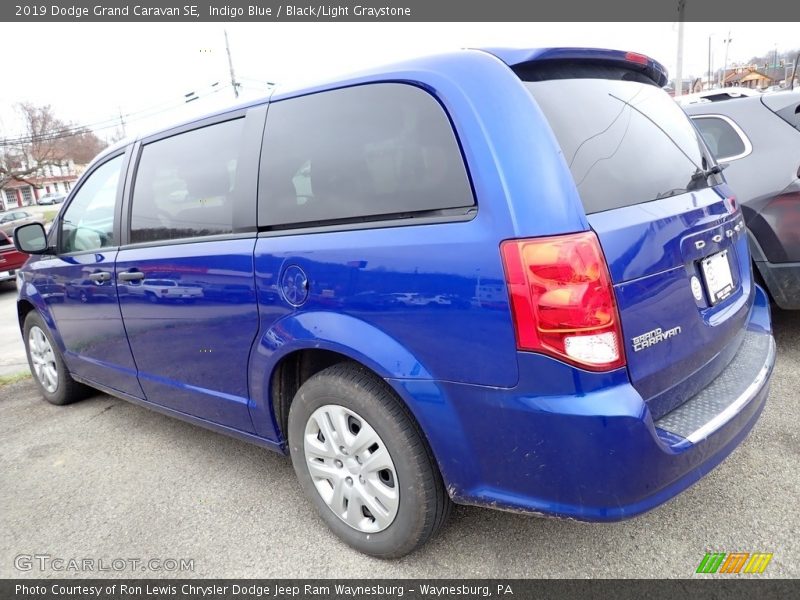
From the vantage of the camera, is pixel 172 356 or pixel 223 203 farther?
pixel 172 356

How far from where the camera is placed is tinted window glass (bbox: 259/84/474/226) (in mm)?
1876

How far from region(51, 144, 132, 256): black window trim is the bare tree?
48.4 metres

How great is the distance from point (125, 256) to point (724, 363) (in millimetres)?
2860

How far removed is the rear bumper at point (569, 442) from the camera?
164 centimetres

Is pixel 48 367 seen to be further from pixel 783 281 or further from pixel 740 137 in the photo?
pixel 740 137

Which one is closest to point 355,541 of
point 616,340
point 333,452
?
point 333,452

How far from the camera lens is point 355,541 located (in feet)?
7.43

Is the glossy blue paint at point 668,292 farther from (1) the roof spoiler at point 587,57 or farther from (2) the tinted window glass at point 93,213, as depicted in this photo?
(2) the tinted window glass at point 93,213

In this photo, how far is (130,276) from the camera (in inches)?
116

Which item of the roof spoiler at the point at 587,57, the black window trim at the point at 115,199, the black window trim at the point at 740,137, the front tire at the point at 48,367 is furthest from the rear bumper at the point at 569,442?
the front tire at the point at 48,367

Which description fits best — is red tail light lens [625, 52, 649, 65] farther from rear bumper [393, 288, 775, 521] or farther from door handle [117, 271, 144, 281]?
door handle [117, 271, 144, 281]

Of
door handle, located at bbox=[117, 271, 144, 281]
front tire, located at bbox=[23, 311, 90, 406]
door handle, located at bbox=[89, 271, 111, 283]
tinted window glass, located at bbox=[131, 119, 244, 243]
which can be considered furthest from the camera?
front tire, located at bbox=[23, 311, 90, 406]

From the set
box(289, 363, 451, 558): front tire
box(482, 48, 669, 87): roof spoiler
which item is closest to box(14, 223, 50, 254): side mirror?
box(289, 363, 451, 558): front tire

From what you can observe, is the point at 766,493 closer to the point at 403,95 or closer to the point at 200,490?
the point at 403,95
